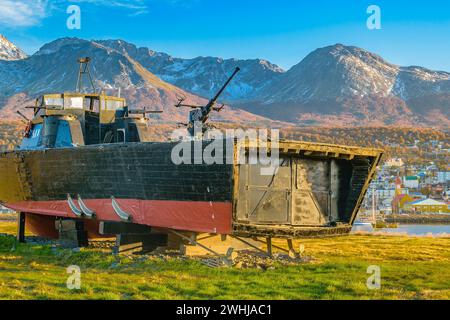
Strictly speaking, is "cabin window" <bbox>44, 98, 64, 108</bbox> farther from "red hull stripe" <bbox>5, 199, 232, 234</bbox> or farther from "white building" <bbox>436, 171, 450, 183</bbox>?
"white building" <bbox>436, 171, 450, 183</bbox>

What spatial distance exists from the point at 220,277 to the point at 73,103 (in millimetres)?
11890

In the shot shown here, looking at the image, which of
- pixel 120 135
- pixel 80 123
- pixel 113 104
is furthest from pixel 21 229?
pixel 113 104

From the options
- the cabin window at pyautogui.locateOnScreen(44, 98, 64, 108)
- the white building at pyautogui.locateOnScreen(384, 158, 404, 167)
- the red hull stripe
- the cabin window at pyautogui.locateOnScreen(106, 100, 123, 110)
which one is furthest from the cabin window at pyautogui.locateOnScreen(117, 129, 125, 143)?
the white building at pyautogui.locateOnScreen(384, 158, 404, 167)

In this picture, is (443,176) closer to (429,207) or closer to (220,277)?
(429,207)

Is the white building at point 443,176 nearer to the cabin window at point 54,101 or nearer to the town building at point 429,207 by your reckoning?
the town building at point 429,207

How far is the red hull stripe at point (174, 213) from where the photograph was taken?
13719mm

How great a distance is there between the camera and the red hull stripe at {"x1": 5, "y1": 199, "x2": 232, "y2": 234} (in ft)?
45.0

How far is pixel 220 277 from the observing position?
490 inches

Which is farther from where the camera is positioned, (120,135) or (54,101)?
(54,101)

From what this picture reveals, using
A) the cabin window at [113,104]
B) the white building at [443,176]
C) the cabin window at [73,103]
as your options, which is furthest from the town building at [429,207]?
the cabin window at [73,103]

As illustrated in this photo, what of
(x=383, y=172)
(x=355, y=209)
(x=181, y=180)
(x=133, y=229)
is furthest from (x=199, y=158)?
(x=383, y=172)

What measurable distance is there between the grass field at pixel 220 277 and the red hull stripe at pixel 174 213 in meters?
1.02

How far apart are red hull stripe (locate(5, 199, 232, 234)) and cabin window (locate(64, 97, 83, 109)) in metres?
4.53
